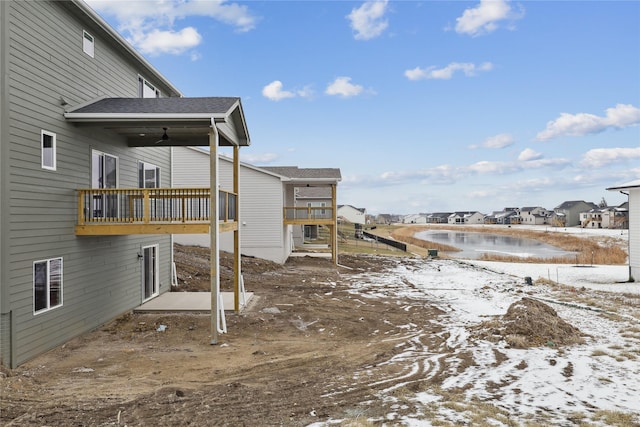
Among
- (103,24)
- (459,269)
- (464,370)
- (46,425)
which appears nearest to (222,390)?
(46,425)

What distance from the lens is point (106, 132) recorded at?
1190 cm

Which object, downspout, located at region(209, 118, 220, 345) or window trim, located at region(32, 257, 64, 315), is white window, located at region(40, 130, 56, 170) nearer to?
window trim, located at region(32, 257, 64, 315)

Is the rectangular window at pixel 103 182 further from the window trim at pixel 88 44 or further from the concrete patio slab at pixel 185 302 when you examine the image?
the concrete patio slab at pixel 185 302

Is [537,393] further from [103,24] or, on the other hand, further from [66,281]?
[103,24]

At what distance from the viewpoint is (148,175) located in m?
15.2

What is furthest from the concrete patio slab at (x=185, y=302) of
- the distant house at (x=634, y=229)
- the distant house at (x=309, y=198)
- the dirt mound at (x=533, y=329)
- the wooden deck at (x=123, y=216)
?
the distant house at (x=634, y=229)

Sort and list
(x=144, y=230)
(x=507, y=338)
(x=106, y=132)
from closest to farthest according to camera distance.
→ (x=507, y=338), (x=144, y=230), (x=106, y=132)

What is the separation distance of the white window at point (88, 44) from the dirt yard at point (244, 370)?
7128 millimetres

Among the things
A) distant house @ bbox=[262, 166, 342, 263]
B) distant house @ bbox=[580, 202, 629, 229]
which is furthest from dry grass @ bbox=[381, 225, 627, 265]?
distant house @ bbox=[580, 202, 629, 229]

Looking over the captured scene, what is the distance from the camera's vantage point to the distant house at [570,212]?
105100mm

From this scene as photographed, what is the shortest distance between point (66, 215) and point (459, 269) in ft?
67.9

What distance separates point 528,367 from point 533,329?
7.60 feet

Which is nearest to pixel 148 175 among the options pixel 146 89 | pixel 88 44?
pixel 146 89

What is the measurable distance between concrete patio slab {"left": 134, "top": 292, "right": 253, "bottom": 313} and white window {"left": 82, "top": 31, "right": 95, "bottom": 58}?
24.5 feet
